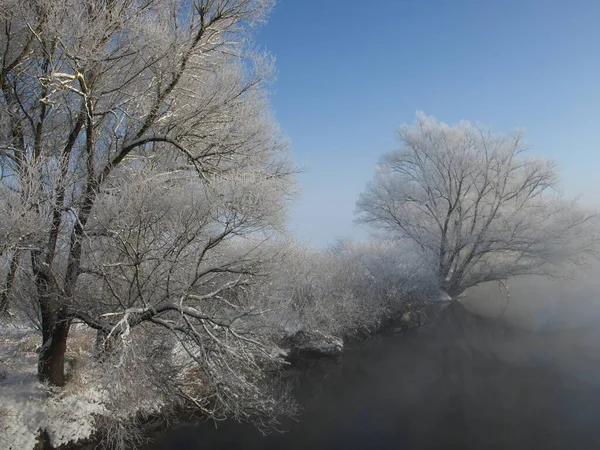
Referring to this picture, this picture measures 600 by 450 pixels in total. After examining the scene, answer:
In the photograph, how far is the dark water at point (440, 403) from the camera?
8414 mm

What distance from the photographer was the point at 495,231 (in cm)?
1998

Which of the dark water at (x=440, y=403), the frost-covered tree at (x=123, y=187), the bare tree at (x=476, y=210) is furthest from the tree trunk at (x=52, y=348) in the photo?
the bare tree at (x=476, y=210)

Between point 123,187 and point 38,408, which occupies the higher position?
point 123,187

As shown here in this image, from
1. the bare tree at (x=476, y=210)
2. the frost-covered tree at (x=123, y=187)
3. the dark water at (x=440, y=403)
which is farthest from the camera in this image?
the bare tree at (x=476, y=210)

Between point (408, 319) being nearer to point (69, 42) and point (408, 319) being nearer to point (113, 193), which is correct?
point (113, 193)

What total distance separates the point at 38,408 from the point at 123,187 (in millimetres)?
4343

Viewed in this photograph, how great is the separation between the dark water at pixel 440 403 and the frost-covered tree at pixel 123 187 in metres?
1.84

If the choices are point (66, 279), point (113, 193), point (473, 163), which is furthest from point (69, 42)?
point (473, 163)

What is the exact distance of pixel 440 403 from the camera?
10312 millimetres

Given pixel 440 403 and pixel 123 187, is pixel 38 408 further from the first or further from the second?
pixel 440 403

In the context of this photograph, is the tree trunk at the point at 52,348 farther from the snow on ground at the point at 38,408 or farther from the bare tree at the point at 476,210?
the bare tree at the point at 476,210

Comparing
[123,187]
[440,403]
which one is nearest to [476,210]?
[440,403]

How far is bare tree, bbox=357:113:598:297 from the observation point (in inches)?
774

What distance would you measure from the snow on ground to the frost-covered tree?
39 centimetres
